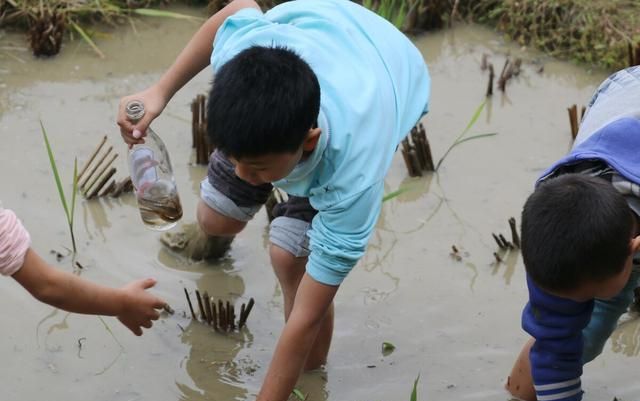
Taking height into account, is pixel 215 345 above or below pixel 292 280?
below

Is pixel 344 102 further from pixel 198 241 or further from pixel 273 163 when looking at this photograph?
pixel 198 241

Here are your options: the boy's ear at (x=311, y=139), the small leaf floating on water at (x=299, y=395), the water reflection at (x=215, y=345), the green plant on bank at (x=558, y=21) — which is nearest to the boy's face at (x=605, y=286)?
the boy's ear at (x=311, y=139)

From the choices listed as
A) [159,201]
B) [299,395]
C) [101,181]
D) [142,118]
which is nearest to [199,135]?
[101,181]

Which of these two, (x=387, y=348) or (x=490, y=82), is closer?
(x=387, y=348)

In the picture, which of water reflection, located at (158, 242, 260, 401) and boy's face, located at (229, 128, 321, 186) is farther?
water reflection, located at (158, 242, 260, 401)

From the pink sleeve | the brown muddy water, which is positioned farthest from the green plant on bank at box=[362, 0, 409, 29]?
the pink sleeve

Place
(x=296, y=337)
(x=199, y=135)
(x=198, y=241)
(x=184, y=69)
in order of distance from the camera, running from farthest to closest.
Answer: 1. (x=199, y=135)
2. (x=198, y=241)
3. (x=184, y=69)
4. (x=296, y=337)

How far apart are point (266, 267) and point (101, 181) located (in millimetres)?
738

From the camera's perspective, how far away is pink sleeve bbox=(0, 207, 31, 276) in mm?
2457

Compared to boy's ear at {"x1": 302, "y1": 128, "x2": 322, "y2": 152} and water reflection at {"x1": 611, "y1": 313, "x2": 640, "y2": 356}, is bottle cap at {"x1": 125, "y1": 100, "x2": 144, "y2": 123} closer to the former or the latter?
boy's ear at {"x1": 302, "y1": 128, "x2": 322, "y2": 152}

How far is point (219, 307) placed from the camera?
3.48m

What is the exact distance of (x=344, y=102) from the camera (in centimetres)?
277

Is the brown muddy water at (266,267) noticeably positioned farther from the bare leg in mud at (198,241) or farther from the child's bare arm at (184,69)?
the child's bare arm at (184,69)

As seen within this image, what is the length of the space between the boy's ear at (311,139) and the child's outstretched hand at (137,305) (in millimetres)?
561
